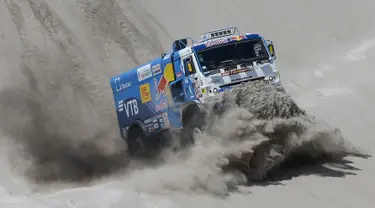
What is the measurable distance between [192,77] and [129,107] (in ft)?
10.9

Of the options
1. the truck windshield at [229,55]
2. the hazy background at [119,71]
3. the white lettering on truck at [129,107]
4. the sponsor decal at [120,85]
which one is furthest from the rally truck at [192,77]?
the hazy background at [119,71]

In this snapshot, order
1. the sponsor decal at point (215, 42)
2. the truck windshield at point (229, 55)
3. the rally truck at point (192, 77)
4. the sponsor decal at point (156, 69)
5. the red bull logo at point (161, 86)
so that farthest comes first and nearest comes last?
1. the sponsor decal at point (156, 69)
2. the red bull logo at point (161, 86)
3. the sponsor decal at point (215, 42)
4. the truck windshield at point (229, 55)
5. the rally truck at point (192, 77)

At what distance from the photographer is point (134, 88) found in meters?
15.1

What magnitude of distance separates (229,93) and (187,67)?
1.67 metres

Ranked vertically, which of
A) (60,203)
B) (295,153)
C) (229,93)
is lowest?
(60,203)

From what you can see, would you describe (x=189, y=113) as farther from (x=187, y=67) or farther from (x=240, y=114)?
(x=240, y=114)

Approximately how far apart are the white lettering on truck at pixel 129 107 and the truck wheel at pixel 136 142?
0.37 m

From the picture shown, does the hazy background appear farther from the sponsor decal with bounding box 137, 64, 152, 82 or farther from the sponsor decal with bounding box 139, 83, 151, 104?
the sponsor decal with bounding box 137, 64, 152, 82

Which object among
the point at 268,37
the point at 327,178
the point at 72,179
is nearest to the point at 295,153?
the point at 327,178

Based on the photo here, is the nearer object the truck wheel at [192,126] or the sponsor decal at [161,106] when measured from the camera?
the truck wheel at [192,126]

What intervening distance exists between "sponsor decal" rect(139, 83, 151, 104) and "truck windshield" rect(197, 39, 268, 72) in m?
2.33

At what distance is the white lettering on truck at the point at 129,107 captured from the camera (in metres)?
15.2

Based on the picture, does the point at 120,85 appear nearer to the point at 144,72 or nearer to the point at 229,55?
the point at 144,72

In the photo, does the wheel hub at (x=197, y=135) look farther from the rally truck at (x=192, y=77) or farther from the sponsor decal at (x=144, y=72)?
the sponsor decal at (x=144, y=72)
